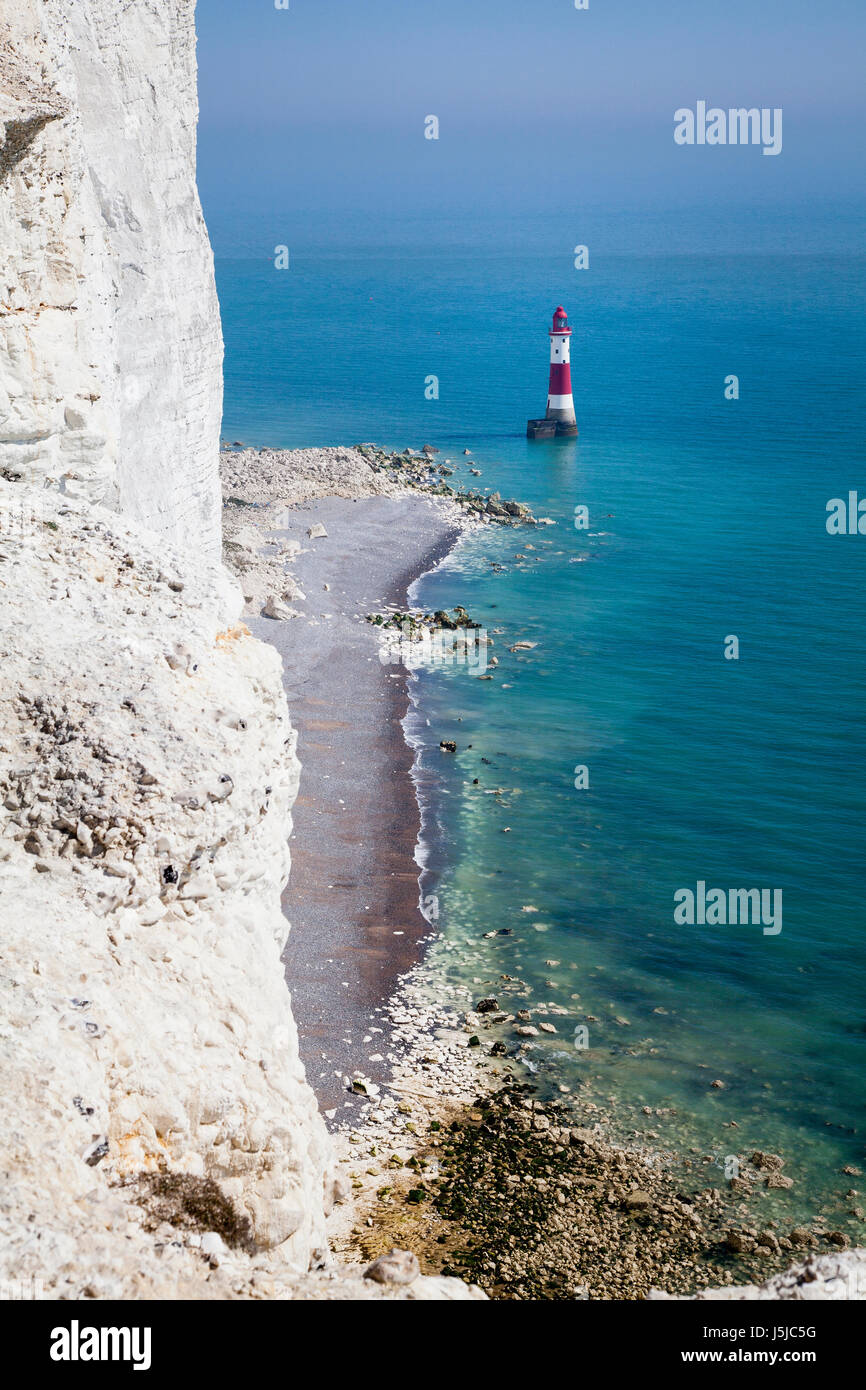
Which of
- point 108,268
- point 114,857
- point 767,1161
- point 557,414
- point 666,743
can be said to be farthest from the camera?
point 557,414

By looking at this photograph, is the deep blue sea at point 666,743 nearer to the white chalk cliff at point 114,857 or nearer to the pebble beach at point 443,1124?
the pebble beach at point 443,1124

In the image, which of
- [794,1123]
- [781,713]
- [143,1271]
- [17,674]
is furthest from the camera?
[781,713]

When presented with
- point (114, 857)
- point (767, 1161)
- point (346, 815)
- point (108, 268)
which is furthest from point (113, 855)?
point (346, 815)

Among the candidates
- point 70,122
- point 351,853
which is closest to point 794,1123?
point 351,853

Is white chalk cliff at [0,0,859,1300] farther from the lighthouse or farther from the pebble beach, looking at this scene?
the lighthouse

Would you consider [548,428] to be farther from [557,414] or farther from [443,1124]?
[443,1124]

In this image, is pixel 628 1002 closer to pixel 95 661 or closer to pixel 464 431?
pixel 95 661
